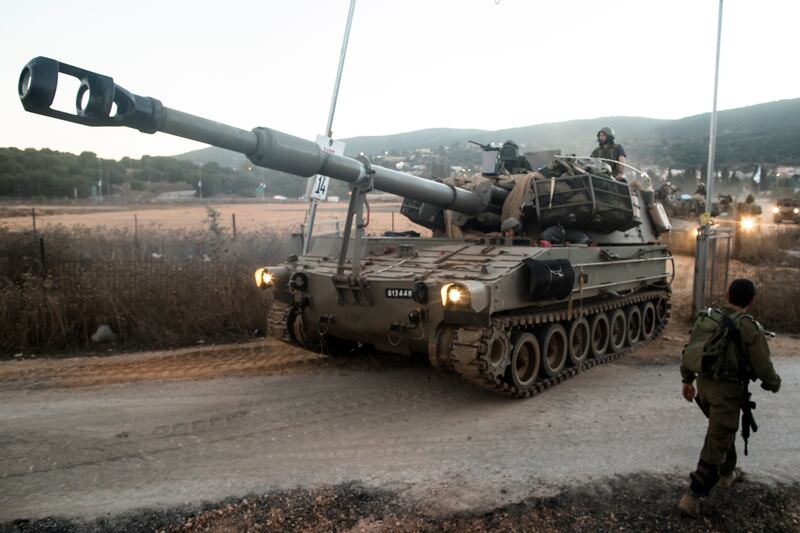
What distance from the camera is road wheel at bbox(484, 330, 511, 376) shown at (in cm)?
611

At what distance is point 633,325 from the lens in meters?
9.61

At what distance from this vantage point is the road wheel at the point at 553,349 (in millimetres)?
7164

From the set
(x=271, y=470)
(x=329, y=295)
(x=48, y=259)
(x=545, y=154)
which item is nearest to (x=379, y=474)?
(x=271, y=470)

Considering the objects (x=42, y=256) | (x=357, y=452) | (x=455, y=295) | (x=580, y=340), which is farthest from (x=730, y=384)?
(x=42, y=256)

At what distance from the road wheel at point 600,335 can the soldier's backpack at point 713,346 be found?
421 centimetres

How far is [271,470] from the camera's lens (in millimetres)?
4793

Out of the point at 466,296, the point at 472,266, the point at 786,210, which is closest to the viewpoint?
the point at 466,296

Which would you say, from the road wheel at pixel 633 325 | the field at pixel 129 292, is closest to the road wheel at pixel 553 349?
the road wheel at pixel 633 325

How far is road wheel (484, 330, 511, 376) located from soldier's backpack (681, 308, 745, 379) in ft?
7.21

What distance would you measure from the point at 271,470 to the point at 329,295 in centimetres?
258

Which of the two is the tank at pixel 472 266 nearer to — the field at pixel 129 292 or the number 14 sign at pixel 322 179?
the number 14 sign at pixel 322 179

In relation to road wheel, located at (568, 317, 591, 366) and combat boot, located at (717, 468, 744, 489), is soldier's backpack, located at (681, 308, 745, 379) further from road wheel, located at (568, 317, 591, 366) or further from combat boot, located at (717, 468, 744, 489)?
road wheel, located at (568, 317, 591, 366)

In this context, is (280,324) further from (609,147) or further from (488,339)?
(609,147)

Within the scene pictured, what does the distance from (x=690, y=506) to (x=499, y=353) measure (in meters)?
2.48
